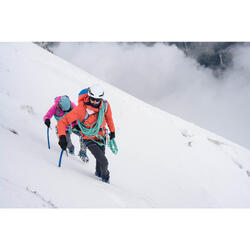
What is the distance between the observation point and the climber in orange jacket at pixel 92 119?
3.86 metres

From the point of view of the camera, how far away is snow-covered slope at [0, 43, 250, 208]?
9.90 ft

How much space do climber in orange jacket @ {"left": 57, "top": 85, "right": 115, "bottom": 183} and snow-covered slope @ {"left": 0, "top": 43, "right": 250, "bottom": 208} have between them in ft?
1.27

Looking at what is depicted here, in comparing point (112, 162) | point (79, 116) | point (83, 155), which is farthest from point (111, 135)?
point (112, 162)

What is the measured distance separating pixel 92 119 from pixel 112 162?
7.52 feet

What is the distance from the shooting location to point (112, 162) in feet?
20.2

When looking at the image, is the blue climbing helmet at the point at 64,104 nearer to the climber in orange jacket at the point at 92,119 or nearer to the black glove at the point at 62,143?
the climber in orange jacket at the point at 92,119

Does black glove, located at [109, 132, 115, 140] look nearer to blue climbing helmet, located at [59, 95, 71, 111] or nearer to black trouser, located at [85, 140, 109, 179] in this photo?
black trouser, located at [85, 140, 109, 179]

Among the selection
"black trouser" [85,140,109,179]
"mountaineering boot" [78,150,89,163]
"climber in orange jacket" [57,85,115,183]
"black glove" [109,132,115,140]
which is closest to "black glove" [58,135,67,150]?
"climber in orange jacket" [57,85,115,183]

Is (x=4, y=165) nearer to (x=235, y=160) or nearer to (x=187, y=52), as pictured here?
(x=187, y=52)

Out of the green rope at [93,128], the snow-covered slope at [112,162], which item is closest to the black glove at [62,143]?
the snow-covered slope at [112,162]

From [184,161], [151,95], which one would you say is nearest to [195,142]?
[184,161]

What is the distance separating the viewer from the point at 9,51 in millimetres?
8758

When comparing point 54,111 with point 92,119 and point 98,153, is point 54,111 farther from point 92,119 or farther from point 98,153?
point 98,153

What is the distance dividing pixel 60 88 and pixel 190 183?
5637 millimetres
